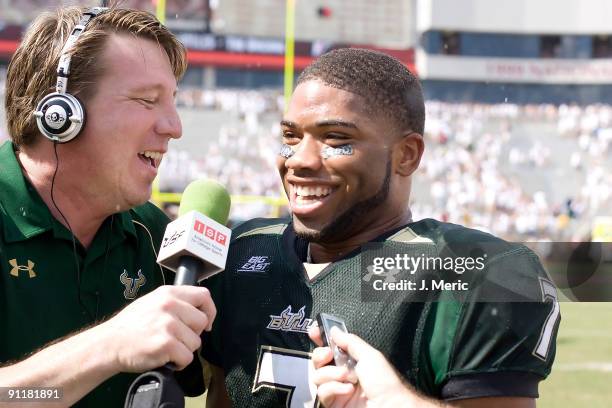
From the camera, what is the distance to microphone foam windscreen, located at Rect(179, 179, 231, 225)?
Answer: 6.20 feet

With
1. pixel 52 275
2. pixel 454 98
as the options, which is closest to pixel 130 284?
pixel 52 275

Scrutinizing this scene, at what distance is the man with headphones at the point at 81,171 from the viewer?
6.17 ft

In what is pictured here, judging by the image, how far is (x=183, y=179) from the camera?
627 inches

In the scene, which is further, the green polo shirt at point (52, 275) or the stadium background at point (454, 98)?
the stadium background at point (454, 98)

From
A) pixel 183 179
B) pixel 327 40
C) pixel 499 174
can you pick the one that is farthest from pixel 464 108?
pixel 183 179

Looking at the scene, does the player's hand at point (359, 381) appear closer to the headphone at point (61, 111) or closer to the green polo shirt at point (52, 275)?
the green polo shirt at point (52, 275)

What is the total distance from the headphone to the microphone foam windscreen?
31 centimetres

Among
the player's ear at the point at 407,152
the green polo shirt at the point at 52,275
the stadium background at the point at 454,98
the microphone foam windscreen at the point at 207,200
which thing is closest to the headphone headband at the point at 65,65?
the green polo shirt at the point at 52,275

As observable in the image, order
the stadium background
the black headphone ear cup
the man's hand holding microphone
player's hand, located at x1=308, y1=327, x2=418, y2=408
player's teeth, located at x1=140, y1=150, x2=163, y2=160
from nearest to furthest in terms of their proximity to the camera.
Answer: the man's hand holding microphone → player's hand, located at x1=308, y1=327, x2=418, y2=408 → the black headphone ear cup → player's teeth, located at x1=140, y1=150, x2=163, y2=160 → the stadium background

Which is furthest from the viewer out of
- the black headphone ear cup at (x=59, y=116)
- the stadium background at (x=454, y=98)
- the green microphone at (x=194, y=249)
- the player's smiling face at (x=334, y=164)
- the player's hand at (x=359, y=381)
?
the stadium background at (x=454, y=98)

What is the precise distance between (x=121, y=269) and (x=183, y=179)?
14.0 m

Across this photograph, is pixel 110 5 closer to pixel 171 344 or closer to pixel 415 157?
pixel 415 157

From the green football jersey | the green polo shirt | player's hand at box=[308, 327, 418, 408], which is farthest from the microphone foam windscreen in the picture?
player's hand at box=[308, 327, 418, 408]

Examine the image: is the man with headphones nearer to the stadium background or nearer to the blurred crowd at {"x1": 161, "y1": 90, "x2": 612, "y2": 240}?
the stadium background
